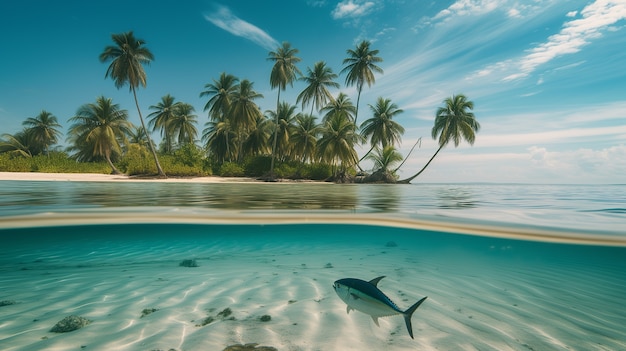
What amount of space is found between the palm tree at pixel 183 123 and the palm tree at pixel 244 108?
11.8 meters

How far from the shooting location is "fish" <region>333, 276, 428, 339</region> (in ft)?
8.13

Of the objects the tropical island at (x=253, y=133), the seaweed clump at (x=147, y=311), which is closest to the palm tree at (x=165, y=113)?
the tropical island at (x=253, y=133)

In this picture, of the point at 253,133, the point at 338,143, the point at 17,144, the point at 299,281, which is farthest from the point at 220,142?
the point at 299,281

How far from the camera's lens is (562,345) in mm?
3762

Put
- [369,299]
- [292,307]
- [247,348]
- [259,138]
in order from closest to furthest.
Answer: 1. [369,299]
2. [247,348]
3. [292,307]
4. [259,138]

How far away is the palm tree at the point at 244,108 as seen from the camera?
40781mm

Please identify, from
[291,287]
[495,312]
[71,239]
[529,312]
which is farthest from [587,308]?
[71,239]

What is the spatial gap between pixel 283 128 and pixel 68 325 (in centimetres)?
3909

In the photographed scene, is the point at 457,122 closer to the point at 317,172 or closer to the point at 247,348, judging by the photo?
the point at 317,172

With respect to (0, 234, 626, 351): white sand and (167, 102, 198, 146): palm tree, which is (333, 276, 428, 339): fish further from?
(167, 102, 198, 146): palm tree

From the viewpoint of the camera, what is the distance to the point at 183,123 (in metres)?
49.5

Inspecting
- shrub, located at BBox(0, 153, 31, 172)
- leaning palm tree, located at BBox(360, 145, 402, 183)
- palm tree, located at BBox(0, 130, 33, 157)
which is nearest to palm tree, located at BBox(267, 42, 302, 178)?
leaning palm tree, located at BBox(360, 145, 402, 183)

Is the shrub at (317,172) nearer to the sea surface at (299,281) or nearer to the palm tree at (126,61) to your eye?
the palm tree at (126,61)

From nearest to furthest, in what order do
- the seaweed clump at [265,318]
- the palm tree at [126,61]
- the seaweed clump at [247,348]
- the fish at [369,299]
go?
the fish at [369,299], the seaweed clump at [247,348], the seaweed clump at [265,318], the palm tree at [126,61]
